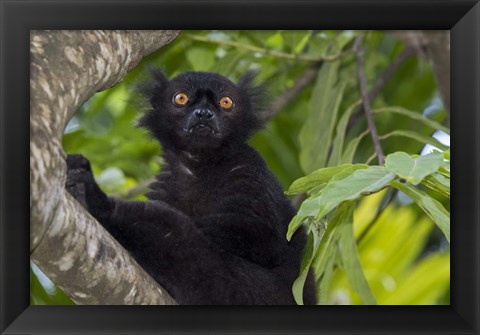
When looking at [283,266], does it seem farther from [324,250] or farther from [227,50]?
[227,50]

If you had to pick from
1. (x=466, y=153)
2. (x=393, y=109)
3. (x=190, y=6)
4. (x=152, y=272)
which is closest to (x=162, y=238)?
(x=152, y=272)

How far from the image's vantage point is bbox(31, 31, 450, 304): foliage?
5781mm

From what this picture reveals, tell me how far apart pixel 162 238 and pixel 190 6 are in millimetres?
1270

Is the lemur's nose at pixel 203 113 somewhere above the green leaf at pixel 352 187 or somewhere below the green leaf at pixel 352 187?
above

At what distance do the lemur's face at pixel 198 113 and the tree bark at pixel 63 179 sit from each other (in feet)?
3.64

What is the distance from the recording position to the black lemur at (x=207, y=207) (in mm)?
4383

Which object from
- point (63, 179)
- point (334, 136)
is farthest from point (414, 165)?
point (334, 136)

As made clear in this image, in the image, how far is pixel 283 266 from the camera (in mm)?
4863

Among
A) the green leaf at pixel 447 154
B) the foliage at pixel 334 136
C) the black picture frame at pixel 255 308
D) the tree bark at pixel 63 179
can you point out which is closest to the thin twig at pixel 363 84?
the foliage at pixel 334 136

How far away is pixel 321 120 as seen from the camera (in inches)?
248

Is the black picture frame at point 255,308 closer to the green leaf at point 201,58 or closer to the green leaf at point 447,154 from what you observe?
the green leaf at point 447,154

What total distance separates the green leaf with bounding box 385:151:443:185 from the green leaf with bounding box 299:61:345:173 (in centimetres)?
264

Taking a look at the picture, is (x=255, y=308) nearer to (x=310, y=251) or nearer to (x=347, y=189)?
(x=310, y=251)

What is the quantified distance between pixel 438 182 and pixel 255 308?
1168 mm
